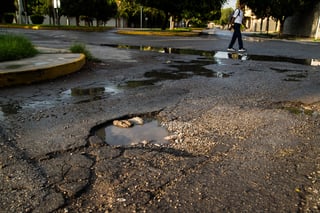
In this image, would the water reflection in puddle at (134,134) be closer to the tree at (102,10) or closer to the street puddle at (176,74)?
the street puddle at (176,74)

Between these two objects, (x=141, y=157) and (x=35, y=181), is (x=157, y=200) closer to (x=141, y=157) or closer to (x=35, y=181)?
(x=141, y=157)

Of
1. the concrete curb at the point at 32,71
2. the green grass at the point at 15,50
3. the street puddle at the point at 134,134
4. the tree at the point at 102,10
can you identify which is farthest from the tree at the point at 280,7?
the street puddle at the point at 134,134

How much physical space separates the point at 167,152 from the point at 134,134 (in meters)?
0.57

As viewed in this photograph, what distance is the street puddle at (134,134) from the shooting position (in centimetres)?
299

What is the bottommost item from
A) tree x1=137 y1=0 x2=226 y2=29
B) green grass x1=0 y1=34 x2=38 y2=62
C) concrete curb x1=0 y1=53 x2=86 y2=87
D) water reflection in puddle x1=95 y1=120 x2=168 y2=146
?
water reflection in puddle x1=95 y1=120 x2=168 y2=146

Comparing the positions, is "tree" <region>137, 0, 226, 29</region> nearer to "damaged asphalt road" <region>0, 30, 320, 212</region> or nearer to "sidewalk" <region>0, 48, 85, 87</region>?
"sidewalk" <region>0, 48, 85, 87</region>

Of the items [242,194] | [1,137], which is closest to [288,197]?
[242,194]

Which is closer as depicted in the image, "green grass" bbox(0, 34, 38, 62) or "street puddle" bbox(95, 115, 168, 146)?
"street puddle" bbox(95, 115, 168, 146)

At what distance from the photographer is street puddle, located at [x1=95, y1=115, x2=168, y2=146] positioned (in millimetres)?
2986

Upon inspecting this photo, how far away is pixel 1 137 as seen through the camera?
3012 mm

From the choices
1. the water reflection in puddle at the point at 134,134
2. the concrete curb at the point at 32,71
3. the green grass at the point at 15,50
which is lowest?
the water reflection in puddle at the point at 134,134

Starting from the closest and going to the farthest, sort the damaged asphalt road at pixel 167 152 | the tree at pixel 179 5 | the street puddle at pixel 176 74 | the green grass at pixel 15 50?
the damaged asphalt road at pixel 167 152 → the street puddle at pixel 176 74 → the green grass at pixel 15 50 → the tree at pixel 179 5

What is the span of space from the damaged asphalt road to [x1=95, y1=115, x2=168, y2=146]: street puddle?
0.31ft

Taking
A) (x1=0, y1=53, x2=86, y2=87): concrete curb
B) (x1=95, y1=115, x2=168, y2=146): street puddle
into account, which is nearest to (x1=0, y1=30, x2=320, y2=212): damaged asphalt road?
(x1=95, y1=115, x2=168, y2=146): street puddle
